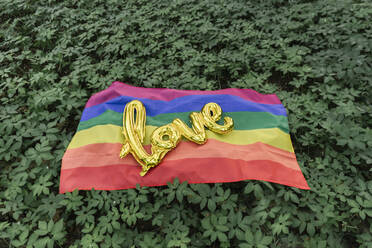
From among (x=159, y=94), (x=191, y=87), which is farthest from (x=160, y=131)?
(x=191, y=87)

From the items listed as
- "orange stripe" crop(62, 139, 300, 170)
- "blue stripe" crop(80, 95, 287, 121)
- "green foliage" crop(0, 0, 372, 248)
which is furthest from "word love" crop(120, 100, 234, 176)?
"green foliage" crop(0, 0, 372, 248)

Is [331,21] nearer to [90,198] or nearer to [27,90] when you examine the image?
[90,198]

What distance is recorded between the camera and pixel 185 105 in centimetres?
276

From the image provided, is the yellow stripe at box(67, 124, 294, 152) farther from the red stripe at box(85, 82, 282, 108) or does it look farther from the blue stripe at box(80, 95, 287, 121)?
the red stripe at box(85, 82, 282, 108)

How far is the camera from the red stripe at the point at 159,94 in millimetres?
2887

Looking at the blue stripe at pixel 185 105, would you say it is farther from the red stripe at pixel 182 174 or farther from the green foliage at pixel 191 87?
the red stripe at pixel 182 174

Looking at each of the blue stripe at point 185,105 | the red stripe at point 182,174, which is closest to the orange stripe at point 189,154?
the red stripe at point 182,174

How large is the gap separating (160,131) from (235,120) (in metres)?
0.86

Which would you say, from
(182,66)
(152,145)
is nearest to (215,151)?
(152,145)

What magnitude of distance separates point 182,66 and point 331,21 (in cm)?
269

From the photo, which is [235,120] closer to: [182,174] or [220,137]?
[220,137]

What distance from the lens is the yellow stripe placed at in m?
2.40

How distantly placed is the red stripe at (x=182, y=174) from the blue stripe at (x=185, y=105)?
0.72 metres

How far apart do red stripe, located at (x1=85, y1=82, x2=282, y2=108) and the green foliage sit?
8.5 inches
